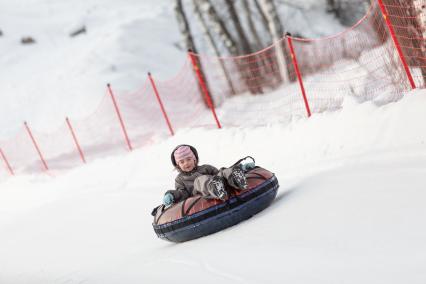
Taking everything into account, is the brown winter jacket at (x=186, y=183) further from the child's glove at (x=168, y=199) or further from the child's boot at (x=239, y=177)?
the child's boot at (x=239, y=177)

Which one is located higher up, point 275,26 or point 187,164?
point 275,26

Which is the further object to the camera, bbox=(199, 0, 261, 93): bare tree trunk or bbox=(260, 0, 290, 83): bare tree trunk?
bbox=(199, 0, 261, 93): bare tree trunk

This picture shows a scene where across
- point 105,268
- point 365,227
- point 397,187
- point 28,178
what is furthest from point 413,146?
point 28,178

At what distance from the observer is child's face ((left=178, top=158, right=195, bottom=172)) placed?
7.86 m

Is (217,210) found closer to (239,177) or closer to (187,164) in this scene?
(239,177)

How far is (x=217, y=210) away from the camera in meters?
7.16

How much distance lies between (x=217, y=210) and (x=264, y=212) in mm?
554

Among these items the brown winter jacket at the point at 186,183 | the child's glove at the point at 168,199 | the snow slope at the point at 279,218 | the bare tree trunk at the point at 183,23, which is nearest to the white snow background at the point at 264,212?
the snow slope at the point at 279,218

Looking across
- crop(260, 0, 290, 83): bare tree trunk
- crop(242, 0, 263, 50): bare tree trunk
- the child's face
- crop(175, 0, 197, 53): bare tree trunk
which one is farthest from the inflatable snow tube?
crop(242, 0, 263, 50): bare tree trunk

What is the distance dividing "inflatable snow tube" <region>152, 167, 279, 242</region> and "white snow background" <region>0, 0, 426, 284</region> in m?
0.15

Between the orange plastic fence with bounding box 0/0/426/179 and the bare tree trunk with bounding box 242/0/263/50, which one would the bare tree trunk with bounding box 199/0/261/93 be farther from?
the bare tree trunk with bounding box 242/0/263/50

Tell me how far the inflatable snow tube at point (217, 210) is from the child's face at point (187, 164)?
0.55 meters

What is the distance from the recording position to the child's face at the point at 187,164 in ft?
25.8

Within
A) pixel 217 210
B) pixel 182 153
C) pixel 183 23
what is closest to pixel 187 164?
pixel 182 153
